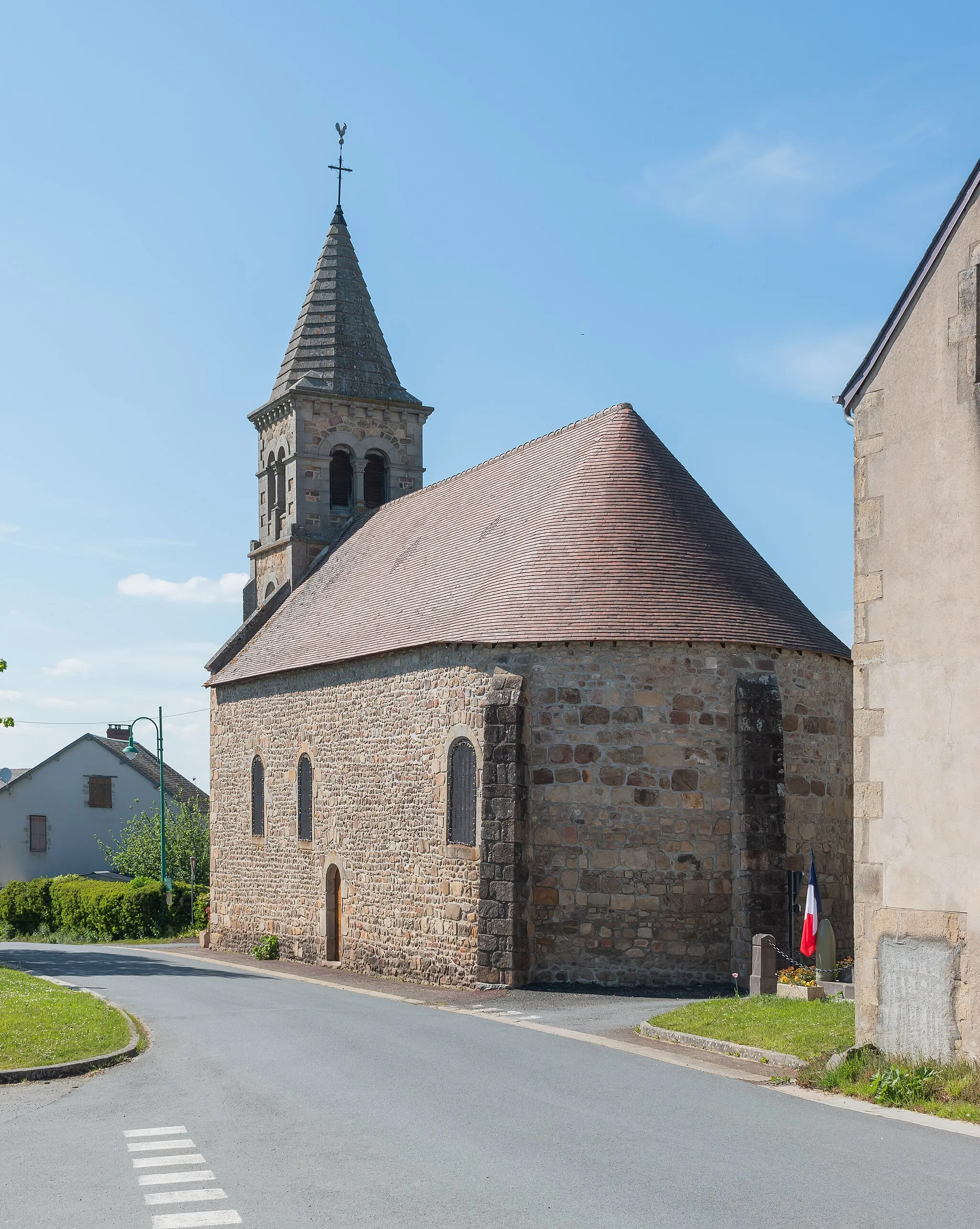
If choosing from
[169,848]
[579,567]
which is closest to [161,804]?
[169,848]

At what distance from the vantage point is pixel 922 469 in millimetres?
11445

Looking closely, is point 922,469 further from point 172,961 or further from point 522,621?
point 172,961

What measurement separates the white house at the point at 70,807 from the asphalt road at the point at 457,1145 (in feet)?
126

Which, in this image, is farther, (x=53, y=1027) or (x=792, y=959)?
(x=792, y=959)

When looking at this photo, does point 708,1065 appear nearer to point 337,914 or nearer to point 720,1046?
point 720,1046

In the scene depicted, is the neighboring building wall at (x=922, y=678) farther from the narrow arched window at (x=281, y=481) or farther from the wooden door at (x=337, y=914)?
the narrow arched window at (x=281, y=481)

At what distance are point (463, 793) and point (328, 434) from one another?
16.3 meters

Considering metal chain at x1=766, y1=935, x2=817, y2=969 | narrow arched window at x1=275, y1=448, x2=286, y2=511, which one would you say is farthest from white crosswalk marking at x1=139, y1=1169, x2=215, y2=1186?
narrow arched window at x1=275, y1=448, x2=286, y2=511

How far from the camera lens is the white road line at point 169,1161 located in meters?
7.96

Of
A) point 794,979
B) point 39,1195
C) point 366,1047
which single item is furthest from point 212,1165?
point 794,979

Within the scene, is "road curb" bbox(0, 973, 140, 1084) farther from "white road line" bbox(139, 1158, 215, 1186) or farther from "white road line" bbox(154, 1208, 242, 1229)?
"white road line" bbox(154, 1208, 242, 1229)

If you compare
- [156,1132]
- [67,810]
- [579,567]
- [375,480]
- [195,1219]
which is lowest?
[67,810]

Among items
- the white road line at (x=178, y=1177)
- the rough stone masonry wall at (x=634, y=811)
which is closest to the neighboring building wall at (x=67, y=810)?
the rough stone masonry wall at (x=634, y=811)

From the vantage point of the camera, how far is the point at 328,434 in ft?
116
